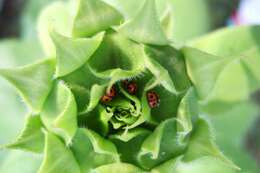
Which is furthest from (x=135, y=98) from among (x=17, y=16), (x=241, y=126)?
(x=17, y=16)

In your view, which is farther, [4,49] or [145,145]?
[4,49]

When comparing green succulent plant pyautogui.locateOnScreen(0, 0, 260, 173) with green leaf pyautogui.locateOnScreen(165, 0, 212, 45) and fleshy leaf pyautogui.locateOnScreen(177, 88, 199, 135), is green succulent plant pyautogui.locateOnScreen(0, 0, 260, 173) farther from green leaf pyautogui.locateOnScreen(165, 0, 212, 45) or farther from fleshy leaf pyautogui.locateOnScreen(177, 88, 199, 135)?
green leaf pyautogui.locateOnScreen(165, 0, 212, 45)

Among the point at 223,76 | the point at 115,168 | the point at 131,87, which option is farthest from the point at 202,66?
the point at 223,76

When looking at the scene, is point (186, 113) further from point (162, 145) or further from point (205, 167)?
point (205, 167)

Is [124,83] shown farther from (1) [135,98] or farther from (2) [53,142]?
(2) [53,142]

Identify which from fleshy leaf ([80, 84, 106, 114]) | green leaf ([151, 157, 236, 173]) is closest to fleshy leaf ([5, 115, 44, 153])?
fleshy leaf ([80, 84, 106, 114])

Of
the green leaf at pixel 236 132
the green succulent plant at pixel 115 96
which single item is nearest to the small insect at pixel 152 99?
the green succulent plant at pixel 115 96
